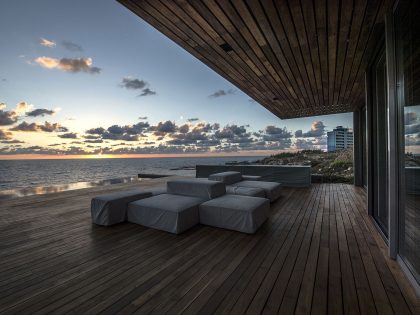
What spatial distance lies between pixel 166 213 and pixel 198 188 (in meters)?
0.85

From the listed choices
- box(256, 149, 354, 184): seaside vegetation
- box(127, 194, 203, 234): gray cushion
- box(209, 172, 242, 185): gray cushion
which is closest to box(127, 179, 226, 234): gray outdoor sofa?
box(127, 194, 203, 234): gray cushion

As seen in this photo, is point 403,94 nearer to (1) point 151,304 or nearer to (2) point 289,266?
(2) point 289,266

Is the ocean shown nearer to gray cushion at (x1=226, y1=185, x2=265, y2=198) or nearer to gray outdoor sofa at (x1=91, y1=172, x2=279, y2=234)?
gray outdoor sofa at (x1=91, y1=172, x2=279, y2=234)

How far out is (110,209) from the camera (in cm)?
306

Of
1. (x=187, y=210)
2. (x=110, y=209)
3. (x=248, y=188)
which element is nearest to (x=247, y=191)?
(x=248, y=188)

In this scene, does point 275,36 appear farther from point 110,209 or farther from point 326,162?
point 326,162

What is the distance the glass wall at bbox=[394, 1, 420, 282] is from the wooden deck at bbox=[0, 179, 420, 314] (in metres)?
0.30

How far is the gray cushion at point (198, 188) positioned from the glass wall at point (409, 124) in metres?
2.37

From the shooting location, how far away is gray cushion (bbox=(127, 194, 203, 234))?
9.06 ft

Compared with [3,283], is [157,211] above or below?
above

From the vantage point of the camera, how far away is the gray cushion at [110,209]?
307 centimetres

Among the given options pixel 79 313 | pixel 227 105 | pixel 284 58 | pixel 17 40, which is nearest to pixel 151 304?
pixel 79 313

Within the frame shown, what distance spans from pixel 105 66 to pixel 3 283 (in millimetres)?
7267

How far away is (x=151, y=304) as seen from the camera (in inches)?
54.6
